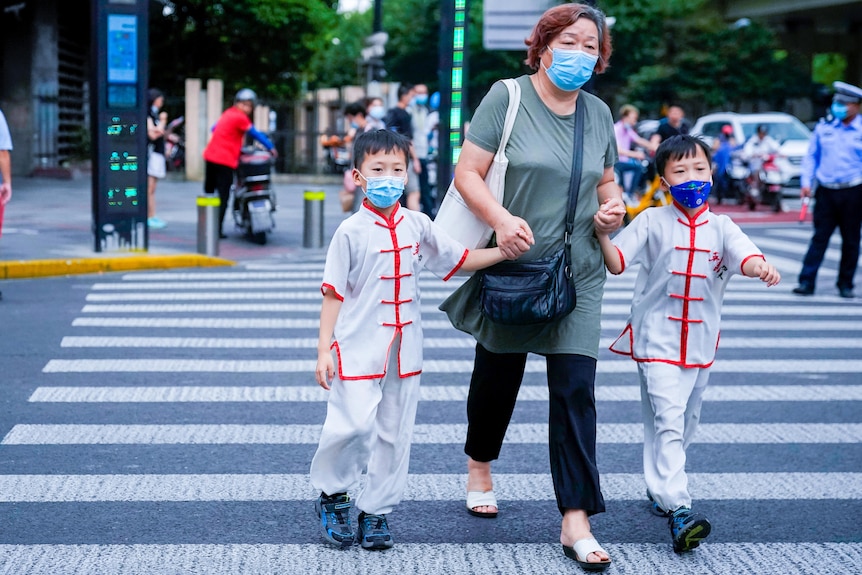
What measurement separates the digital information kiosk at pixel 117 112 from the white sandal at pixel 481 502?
853 centimetres

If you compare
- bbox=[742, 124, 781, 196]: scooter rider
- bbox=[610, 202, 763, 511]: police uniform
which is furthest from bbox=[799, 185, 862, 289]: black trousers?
bbox=[742, 124, 781, 196]: scooter rider

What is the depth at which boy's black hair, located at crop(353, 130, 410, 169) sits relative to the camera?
4242 millimetres

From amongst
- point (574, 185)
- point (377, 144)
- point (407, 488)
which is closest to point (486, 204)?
point (574, 185)

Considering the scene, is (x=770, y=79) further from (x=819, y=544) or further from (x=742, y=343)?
(x=819, y=544)

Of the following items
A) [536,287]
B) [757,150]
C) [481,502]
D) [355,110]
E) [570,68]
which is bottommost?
[481,502]

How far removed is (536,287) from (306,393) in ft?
9.94

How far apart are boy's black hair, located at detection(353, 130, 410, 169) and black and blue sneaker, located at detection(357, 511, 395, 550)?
1.21 meters

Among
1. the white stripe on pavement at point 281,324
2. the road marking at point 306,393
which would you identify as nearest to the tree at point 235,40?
the white stripe on pavement at point 281,324

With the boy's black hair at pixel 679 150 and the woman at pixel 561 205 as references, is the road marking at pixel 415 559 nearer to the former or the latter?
the woman at pixel 561 205

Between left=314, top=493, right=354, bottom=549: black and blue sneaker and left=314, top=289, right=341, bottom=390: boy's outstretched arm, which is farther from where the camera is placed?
left=314, top=493, right=354, bottom=549: black and blue sneaker

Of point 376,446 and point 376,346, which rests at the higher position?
point 376,346

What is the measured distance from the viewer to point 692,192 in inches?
176

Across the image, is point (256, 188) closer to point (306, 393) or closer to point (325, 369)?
point (306, 393)

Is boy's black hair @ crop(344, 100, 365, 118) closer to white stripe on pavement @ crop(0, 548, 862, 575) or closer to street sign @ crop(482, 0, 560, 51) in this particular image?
street sign @ crop(482, 0, 560, 51)
